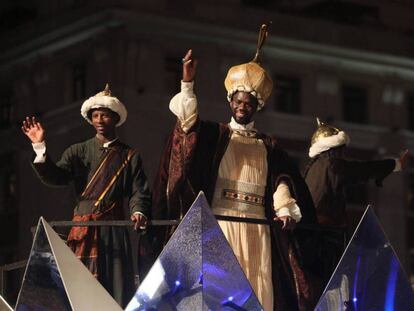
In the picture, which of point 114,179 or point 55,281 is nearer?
point 55,281

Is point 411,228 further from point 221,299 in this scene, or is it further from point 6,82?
point 221,299

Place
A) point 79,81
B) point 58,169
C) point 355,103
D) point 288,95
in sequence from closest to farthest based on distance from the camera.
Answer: point 58,169, point 79,81, point 288,95, point 355,103

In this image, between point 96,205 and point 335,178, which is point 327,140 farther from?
point 96,205

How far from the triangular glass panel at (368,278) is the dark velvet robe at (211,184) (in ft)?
1.74

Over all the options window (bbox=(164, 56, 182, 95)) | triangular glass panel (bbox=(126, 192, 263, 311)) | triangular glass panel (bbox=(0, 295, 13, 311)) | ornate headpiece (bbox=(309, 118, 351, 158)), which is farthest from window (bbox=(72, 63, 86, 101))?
triangular glass panel (bbox=(126, 192, 263, 311))

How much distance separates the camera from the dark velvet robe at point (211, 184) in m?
13.4

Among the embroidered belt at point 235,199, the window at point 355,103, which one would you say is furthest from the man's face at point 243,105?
the window at point 355,103

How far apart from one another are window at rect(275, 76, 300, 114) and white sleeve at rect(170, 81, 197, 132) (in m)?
29.6

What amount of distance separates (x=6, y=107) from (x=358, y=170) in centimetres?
2933

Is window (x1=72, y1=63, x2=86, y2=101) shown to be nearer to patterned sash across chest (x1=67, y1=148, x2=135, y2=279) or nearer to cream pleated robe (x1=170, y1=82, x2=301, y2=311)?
patterned sash across chest (x1=67, y1=148, x2=135, y2=279)

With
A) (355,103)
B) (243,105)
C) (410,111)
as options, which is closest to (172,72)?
(355,103)

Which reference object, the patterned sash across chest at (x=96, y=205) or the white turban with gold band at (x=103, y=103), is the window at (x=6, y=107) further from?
the patterned sash across chest at (x=96, y=205)

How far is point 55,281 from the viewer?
12.8m

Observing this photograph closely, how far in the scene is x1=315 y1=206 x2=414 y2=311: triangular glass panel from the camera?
517 inches
